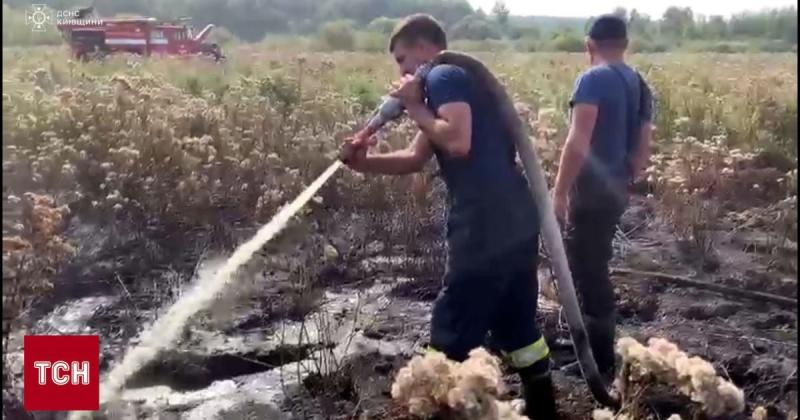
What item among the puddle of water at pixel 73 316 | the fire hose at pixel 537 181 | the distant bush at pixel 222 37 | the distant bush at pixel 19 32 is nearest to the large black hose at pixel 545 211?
the fire hose at pixel 537 181

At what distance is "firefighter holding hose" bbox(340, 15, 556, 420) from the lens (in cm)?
263

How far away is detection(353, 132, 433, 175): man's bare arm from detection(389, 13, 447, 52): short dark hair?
10.3 inches

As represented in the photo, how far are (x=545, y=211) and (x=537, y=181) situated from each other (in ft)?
0.30

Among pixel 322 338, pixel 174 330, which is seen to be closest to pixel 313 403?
pixel 322 338

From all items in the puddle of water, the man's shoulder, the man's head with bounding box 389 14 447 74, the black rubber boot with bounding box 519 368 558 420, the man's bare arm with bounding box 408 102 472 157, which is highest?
the man's head with bounding box 389 14 447 74

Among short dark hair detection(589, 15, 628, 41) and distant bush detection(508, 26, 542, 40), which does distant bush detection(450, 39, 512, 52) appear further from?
short dark hair detection(589, 15, 628, 41)

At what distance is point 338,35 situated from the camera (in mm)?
2924

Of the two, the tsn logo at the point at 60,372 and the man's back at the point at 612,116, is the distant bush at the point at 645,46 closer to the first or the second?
the man's back at the point at 612,116

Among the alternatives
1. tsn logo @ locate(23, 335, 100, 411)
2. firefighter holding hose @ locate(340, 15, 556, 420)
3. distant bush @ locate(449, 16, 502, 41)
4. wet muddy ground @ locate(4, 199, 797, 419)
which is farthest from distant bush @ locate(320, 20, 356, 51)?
tsn logo @ locate(23, 335, 100, 411)

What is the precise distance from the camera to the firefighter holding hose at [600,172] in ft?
9.65

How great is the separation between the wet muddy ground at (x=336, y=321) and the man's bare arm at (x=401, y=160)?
365 millimetres

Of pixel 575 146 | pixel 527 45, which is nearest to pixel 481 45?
pixel 527 45

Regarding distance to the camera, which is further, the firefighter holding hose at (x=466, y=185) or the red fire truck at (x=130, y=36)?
the red fire truck at (x=130, y=36)

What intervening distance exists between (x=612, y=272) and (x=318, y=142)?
3.31 ft
